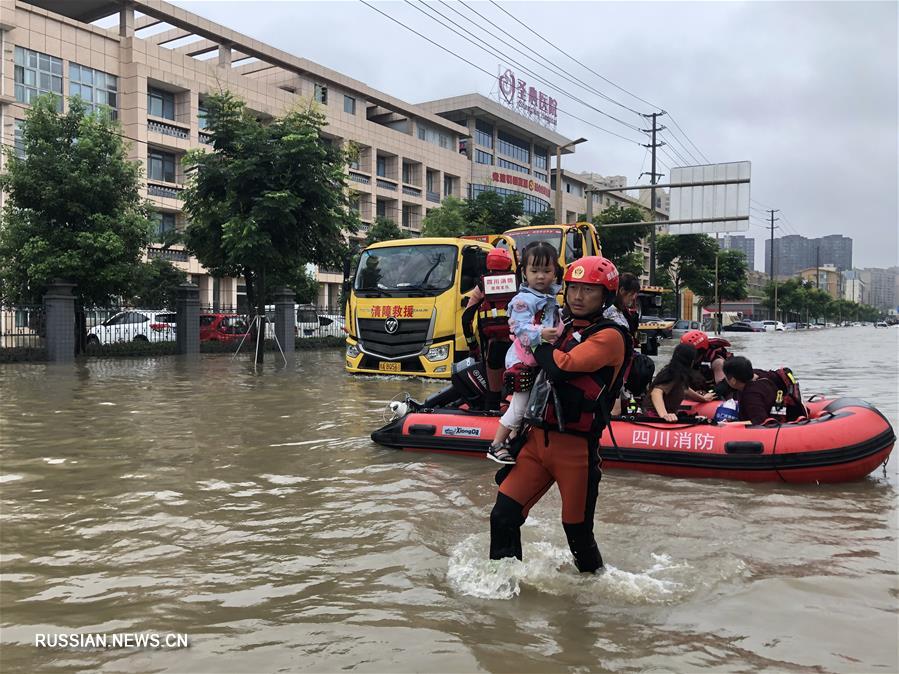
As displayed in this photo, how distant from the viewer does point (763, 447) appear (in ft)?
21.2

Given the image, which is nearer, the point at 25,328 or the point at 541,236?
the point at 541,236

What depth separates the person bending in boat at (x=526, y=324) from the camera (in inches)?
155

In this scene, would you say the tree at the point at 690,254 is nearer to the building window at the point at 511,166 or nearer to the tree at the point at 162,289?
the building window at the point at 511,166

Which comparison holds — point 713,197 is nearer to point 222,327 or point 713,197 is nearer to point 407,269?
point 407,269

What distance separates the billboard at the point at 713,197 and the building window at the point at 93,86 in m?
27.1

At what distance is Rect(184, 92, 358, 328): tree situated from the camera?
59.5 ft

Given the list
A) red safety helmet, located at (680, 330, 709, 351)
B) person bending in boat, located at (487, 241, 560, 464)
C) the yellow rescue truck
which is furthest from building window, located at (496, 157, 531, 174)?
person bending in boat, located at (487, 241, 560, 464)

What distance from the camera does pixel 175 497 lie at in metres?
5.92

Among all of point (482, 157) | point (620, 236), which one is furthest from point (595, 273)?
point (482, 157)

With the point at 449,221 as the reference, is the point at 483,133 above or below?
above

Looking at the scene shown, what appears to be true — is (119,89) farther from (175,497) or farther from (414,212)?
(175,497)

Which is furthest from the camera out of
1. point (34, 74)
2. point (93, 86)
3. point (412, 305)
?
point (93, 86)

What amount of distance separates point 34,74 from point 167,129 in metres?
7.06

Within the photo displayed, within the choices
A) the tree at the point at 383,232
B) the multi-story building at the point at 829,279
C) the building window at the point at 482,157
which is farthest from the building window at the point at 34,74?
the multi-story building at the point at 829,279
